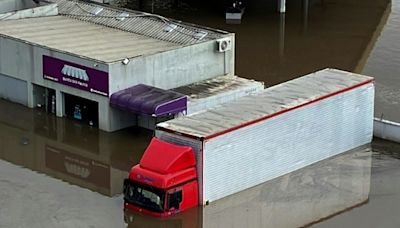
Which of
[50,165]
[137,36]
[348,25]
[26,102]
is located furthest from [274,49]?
[50,165]

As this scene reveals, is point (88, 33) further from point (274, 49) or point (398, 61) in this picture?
point (398, 61)

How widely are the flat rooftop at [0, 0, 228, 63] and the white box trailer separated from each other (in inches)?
314

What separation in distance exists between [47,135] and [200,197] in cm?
1113

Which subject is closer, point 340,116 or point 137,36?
point 340,116

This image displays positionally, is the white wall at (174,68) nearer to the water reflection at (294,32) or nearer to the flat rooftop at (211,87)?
the flat rooftop at (211,87)

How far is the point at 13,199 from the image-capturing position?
36.2 metres

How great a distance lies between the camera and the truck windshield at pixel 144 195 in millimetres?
34000

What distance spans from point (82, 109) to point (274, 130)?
11278 millimetres

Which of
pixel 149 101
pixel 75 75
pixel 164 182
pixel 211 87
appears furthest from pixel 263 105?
pixel 75 75

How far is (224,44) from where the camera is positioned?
152 feet

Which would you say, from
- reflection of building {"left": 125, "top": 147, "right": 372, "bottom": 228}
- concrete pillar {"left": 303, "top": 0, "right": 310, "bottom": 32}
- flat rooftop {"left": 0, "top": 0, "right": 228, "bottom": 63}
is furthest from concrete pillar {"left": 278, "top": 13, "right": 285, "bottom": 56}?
reflection of building {"left": 125, "top": 147, "right": 372, "bottom": 228}

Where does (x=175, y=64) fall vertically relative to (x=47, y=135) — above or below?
above

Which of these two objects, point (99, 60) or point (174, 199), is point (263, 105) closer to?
point (174, 199)

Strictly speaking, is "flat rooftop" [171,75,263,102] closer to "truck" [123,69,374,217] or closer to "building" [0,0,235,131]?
"building" [0,0,235,131]
